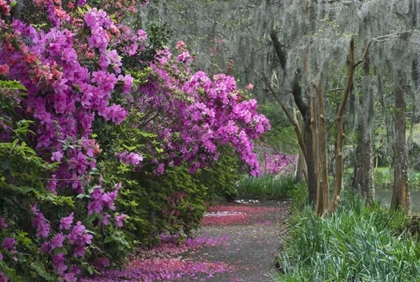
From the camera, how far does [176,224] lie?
1008cm

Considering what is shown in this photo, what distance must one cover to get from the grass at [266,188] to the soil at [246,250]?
7.04m

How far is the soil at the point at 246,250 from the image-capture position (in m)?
7.79

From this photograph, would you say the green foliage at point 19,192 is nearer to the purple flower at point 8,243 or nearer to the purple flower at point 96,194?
the purple flower at point 8,243

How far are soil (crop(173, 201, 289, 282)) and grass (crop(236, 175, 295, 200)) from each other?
277 inches

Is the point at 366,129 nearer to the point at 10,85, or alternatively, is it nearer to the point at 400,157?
the point at 400,157

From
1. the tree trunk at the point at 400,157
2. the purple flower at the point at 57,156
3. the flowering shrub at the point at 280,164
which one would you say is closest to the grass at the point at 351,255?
the purple flower at the point at 57,156

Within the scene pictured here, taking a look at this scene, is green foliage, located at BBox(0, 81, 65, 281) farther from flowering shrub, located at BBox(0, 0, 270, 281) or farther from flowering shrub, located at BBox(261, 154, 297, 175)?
flowering shrub, located at BBox(261, 154, 297, 175)

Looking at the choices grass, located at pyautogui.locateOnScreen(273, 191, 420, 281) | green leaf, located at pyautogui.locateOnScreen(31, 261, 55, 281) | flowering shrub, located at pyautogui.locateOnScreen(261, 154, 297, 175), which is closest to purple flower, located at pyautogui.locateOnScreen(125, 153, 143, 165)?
green leaf, located at pyautogui.locateOnScreen(31, 261, 55, 281)

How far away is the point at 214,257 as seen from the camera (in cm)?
943

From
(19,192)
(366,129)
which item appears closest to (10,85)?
(19,192)

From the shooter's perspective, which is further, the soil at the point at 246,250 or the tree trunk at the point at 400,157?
the tree trunk at the point at 400,157

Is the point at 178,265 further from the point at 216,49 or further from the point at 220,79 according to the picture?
the point at 216,49

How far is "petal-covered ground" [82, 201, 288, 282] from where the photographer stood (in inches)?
302

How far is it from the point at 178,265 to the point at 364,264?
12.4 ft
